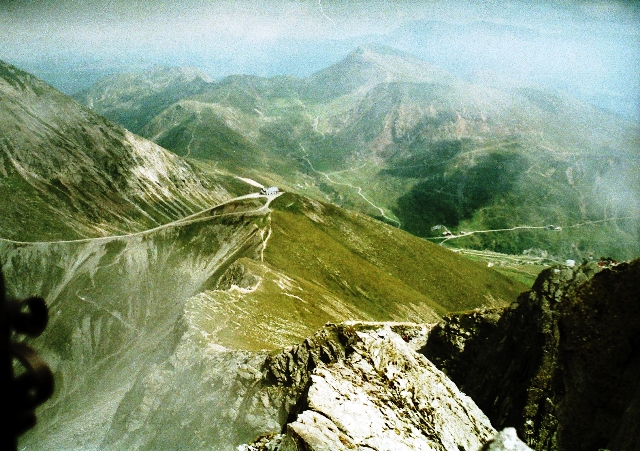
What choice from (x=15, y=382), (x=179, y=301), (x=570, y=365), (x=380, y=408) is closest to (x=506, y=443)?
(x=380, y=408)

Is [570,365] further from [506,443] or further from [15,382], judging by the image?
[15,382]

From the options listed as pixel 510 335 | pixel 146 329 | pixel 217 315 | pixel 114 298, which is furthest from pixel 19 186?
pixel 510 335

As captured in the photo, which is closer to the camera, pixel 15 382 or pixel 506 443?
pixel 15 382

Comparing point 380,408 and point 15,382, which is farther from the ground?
point 15,382

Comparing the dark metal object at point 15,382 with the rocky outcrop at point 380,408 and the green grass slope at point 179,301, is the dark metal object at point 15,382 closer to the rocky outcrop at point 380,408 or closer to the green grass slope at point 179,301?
the rocky outcrop at point 380,408

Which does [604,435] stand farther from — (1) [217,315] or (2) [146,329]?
(2) [146,329]

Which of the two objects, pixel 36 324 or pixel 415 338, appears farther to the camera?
pixel 415 338
